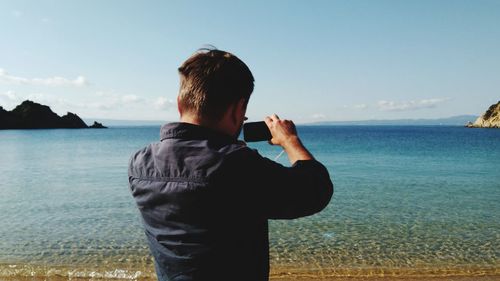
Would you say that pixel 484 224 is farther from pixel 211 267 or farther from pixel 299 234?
pixel 211 267

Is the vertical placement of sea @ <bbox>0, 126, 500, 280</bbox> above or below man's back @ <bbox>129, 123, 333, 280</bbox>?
below

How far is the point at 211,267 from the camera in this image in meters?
1.66

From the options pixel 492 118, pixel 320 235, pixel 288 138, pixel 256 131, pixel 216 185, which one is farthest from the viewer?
pixel 492 118

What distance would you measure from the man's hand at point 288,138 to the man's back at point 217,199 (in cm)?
11

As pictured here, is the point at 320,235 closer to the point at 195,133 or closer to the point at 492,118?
the point at 195,133

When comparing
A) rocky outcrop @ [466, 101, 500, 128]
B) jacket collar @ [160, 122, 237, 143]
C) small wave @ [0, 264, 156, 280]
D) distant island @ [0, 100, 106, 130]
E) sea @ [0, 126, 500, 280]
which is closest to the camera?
jacket collar @ [160, 122, 237, 143]

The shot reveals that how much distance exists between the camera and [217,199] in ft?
5.23

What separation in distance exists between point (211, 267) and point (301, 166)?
0.59 metres

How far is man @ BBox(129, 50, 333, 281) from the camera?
1.58 metres

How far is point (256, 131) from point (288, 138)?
0.83 feet

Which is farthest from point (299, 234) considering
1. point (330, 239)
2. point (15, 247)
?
point (15, 247)

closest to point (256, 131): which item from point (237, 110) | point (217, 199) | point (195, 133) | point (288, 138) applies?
point (288, 138)

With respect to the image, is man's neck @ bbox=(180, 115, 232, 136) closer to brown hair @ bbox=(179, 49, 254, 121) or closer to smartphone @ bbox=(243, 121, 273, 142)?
brown hair @ bbox=(179, 49, 254, 121)

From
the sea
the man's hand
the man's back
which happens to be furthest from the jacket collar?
the sea
